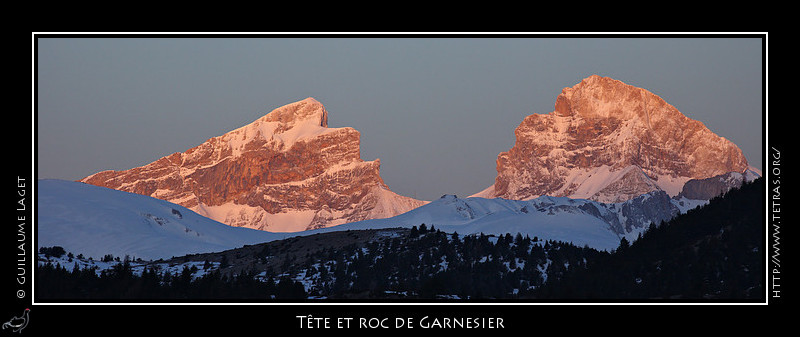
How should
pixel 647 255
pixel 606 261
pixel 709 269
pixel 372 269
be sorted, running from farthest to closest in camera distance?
pixel 372 269 < pixel 606 261 < pixel 647 255 < pixel 709 269

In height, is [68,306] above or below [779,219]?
below

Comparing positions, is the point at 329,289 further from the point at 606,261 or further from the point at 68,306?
the point at 68,306

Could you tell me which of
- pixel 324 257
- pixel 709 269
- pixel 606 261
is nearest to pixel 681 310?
pixel 709 269

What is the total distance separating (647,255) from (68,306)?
74.2 meters

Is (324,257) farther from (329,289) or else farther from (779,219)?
(779,219)

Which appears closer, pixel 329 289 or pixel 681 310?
pixel 681 310

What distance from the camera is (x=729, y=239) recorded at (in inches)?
4793

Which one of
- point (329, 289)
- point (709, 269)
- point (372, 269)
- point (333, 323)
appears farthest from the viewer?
point (372, 269)

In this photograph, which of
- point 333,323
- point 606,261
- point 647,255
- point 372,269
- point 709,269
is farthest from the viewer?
point 372,269

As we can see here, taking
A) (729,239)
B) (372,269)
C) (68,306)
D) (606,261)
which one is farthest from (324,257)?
(68,306)

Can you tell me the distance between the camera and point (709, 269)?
385ft

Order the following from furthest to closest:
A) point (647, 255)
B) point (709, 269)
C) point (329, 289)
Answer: point (329, 289), point (647, 255), point (709, 269)

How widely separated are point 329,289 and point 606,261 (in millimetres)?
34196
